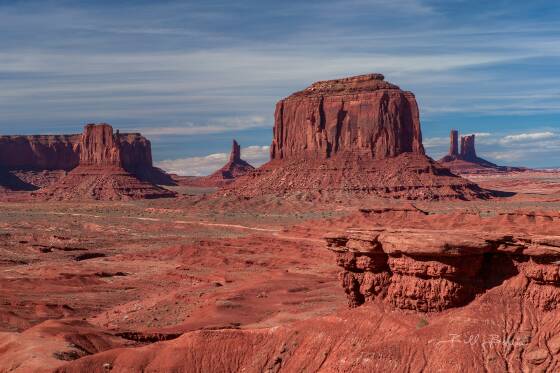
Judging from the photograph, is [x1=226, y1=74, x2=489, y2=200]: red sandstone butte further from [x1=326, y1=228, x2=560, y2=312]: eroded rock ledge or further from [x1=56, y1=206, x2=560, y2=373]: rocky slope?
[x1=326, y1=228, x2=560, y2=312]: eroded rock ledge

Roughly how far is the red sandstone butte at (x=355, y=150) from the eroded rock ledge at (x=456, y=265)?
92.2 m

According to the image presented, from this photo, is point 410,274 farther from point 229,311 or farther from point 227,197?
point 227,197

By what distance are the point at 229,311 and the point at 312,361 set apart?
1538cm

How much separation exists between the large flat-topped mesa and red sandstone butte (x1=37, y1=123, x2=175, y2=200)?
37597 mm

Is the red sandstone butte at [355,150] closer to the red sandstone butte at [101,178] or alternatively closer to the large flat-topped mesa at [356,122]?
the large flat-topped mesa at [356,122]

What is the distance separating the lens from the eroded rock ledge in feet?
67.2

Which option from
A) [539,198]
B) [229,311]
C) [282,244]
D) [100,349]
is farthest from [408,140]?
[100,349]

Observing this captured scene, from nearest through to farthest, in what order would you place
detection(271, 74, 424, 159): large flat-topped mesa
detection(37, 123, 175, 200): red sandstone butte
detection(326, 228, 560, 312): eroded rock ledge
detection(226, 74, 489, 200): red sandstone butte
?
detection(326, 228, 560, 312): eroded rock ledge
detection(226, 74, 489, 200): red sandstone butte
detection(271, 74, 424, 159): large flat-topped mesa
detection(37, 123, 175, 200): red sandstone butte

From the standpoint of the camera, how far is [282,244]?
240 feet

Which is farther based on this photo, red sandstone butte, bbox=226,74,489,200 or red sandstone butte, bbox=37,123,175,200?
red sandstone butte, bbox=37,123,175,200

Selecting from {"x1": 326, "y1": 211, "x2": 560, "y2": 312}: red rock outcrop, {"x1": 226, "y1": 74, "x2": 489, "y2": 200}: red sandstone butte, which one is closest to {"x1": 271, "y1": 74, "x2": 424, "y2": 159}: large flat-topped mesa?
{"x1": 226, "y1": 74, "x2": 489, "y2": 200}: red sandstone butte

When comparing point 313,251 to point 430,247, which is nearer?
point 430,247

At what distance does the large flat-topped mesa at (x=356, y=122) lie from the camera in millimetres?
124875

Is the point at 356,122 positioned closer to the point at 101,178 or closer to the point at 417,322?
the point at 101,178
